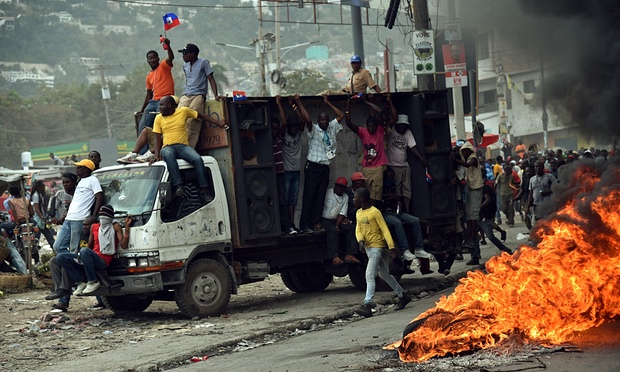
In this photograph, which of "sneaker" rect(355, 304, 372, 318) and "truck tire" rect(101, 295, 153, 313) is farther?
"truck tire" rect(101, 295, 153, 313)

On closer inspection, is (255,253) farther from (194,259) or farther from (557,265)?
(557,265)

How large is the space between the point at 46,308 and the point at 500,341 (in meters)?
8.44

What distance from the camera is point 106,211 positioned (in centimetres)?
1266

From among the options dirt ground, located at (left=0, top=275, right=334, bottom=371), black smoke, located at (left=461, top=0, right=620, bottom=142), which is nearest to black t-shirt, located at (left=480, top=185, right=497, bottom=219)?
dirt ground, located at (left=0, top=275, right=334, bottom=371)

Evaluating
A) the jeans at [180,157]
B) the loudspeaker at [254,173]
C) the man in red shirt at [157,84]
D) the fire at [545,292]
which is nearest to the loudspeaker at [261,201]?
the loudspeaker at [254,173]

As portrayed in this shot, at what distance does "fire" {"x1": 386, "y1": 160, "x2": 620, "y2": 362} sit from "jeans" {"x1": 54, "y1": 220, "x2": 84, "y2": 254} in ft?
19.5

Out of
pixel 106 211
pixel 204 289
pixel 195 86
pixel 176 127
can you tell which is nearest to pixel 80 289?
pixel 106 211

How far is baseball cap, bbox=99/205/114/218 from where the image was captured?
12.6 metres

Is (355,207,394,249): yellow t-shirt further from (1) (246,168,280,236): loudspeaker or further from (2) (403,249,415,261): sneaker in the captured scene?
(2) (403,249,415,261): sneaker

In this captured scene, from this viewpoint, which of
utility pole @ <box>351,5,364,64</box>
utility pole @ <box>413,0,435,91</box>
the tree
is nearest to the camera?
utility pole @ <box>413,0,435,91</box>

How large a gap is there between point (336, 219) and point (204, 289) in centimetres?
255

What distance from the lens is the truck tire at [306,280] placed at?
50.8 feet

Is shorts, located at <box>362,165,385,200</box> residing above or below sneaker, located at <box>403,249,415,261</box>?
above

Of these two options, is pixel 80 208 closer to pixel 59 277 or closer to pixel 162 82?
pixel 59 277
